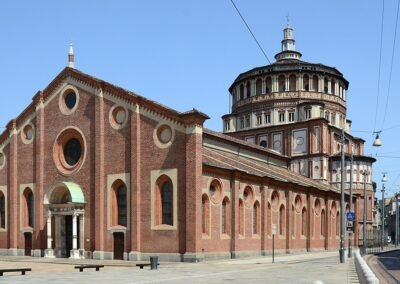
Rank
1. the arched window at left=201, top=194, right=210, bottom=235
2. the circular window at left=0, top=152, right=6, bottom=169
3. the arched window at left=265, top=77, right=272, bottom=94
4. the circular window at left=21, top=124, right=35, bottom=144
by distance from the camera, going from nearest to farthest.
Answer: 1. the arched window at left=201, top=194, right=210, bottom=235
2. the circular window at left=21, top=124, right=35, bottom=144
3. the circular window at left=0, top=152, right=6, bottom=169
4. the arched window at left=265, top=77, right=272, bottom=94

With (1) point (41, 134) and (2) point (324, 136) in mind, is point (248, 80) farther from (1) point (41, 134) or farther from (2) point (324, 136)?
(1) point (41, 134)

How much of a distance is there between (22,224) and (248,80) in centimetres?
3756

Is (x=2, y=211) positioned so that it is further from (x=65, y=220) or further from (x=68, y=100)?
A: (x=68, y=100)

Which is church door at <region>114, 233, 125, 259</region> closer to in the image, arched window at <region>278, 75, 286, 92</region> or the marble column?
the marble column

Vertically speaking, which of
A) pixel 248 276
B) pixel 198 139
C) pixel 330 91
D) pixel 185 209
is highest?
pixel 330 91

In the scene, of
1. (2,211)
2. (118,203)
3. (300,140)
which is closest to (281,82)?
(300,140)

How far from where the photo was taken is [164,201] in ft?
119

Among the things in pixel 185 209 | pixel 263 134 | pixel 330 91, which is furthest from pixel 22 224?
pixel 330 91

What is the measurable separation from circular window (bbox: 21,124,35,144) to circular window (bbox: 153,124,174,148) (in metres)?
13.0

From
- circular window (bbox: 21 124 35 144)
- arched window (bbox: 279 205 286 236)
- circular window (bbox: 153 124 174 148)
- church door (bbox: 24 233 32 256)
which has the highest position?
circular window (bbox: 21 124 35 144)

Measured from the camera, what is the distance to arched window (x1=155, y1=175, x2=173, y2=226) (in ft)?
117

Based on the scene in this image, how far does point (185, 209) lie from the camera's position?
34531mm

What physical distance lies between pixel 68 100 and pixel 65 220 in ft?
29.7

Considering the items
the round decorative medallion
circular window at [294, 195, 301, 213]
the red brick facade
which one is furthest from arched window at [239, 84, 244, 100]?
the red brick facade
